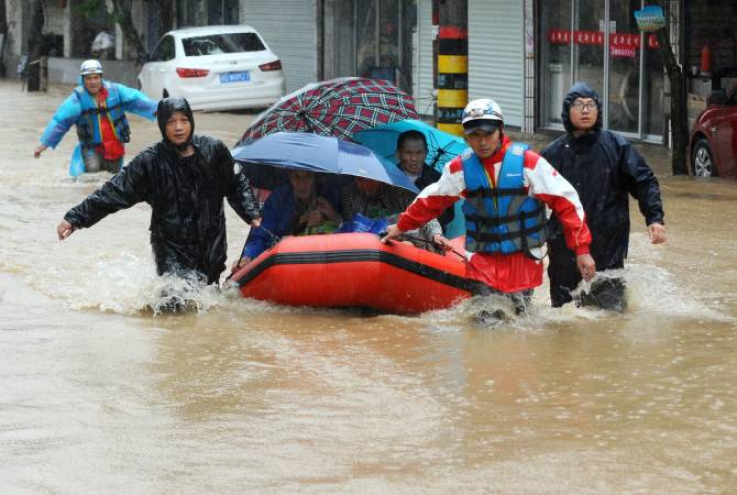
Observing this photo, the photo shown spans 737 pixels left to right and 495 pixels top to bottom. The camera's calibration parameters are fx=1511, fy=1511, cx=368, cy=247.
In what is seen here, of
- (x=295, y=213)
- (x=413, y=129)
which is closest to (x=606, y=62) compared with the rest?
(x=413, y=129)

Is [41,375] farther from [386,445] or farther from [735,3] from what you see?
[735,3]

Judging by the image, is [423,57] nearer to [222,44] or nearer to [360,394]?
[222,44]

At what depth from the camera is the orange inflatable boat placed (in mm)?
8953

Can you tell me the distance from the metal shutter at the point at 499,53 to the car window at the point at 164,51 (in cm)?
530

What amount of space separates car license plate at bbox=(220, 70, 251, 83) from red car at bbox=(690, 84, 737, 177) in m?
10.8

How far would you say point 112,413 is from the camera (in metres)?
7.13

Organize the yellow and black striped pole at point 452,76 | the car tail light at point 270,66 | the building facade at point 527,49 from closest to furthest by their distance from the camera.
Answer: the yellow and black striped pole at point 452,76
the building facade at point 527,49
the car tail light at point 270,66

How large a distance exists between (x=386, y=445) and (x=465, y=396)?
994 mm

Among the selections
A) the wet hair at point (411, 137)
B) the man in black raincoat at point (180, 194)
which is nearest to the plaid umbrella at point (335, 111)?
the wet hair at point (411, 137)

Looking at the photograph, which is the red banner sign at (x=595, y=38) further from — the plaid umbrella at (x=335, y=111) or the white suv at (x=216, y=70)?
the plaid umbrella at (x=335, y=111)

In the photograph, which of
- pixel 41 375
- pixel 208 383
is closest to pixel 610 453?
pixel 208 383

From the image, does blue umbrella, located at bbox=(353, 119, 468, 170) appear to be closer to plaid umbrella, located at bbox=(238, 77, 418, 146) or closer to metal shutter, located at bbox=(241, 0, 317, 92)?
plaid umbrella, located at bbox=(238, 77, 418, 146)

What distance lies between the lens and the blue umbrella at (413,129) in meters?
9.97

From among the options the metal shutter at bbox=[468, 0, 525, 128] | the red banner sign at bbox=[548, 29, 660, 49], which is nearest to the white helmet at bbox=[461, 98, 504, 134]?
the red banner sign at bbox=[548, 29, 660, 49]
